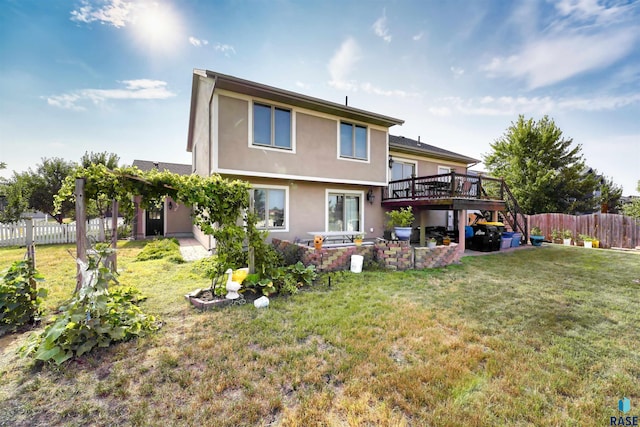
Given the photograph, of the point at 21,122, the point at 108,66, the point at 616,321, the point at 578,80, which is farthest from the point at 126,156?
the point at 578,80

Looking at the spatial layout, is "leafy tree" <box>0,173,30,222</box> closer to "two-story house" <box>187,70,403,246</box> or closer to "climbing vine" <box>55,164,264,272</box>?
"two-story house" <box>187,70,403,246</box>

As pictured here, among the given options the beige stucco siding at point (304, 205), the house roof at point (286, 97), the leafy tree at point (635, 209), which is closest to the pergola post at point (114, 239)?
the beige stucco siding at point (304, 205)

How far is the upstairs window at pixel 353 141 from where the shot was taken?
411 inches

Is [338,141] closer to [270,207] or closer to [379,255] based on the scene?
[270,207]

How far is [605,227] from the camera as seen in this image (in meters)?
13.1

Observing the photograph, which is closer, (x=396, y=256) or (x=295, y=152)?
(x=396, y=256)

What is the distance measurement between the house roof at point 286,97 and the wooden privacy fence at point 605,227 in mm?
11607

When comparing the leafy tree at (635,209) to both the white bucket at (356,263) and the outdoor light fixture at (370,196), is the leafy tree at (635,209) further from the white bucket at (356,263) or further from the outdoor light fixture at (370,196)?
the white bucket at (356,263)

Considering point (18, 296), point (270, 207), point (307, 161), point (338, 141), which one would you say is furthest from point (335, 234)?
point (18, 296)

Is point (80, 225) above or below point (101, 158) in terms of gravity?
below

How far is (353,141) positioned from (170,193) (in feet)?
25.0

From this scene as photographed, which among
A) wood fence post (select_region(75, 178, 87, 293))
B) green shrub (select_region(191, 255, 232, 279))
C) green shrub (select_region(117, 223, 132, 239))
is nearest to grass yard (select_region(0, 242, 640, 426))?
green shrub (select_region(191, 255, 232, 279))

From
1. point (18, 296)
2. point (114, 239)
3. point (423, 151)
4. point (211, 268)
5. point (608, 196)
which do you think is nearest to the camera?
point (18, 296)

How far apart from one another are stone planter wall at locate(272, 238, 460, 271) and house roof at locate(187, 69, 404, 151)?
487 centimetres
